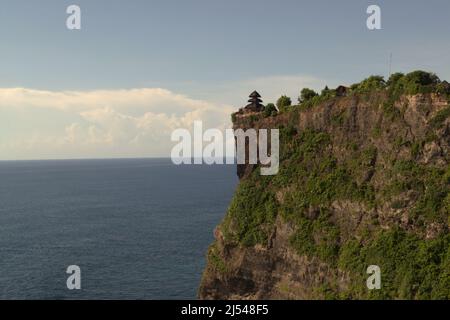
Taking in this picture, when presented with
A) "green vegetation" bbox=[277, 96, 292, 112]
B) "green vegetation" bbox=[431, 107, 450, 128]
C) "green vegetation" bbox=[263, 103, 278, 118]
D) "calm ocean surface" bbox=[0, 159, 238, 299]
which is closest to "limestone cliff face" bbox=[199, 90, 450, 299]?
"green vegetation" bbox=[431, 107, 450, 128]

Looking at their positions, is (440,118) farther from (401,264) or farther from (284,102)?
(284,102)

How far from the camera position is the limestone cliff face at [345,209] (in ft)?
146

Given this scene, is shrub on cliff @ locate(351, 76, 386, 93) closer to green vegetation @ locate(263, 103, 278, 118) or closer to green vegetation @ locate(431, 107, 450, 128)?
green vegetation @ locate(431, 107, 450, 128)

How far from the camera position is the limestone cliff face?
146 feet

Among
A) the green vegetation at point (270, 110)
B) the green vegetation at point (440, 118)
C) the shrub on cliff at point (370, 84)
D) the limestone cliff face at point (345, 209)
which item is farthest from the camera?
the green vegetation at point (270, 110)

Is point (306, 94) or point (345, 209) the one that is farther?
point (306, 94)

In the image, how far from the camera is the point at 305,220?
5447 cm

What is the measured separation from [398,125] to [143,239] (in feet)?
244

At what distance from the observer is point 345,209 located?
51812 millimetres

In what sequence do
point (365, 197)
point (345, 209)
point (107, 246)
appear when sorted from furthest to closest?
point (107, 246) < point (345, 209) < point (365, 197)

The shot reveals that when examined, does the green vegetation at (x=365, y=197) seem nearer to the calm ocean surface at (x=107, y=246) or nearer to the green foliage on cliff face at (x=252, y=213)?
the green foliage on cliff face at (x=252, y=213)

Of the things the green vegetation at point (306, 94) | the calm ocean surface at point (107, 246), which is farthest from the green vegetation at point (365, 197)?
the calm ocean surface at point (107, 246)

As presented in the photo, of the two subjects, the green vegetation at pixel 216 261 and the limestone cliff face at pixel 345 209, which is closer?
the limestone cliff face at pixel 345 209

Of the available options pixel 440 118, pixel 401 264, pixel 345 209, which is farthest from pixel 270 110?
pixel 401 264
